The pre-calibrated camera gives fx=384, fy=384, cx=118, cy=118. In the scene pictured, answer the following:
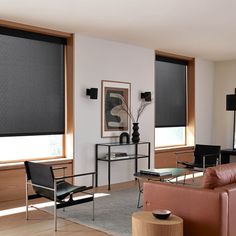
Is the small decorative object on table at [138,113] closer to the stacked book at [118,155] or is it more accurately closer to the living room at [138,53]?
the living room at [138,53]

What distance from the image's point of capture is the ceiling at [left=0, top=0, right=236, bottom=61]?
4.78 metres

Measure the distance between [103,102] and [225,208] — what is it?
12.9ft

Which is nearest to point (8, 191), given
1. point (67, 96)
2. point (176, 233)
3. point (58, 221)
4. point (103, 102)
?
point (58, 221)

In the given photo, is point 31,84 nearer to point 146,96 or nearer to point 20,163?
point 20,163

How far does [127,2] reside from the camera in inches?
185

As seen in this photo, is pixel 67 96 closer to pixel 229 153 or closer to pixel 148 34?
pixel 148 34

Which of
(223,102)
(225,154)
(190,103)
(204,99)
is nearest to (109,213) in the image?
(225,154)

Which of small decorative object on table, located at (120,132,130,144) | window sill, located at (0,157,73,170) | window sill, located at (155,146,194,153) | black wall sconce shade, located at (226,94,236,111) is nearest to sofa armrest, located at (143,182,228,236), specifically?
window sill, located at (0,157,73,170)

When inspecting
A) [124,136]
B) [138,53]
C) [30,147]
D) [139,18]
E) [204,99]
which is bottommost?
[30,147]

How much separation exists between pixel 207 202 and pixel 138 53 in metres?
4.69

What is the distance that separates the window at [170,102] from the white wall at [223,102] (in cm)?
101

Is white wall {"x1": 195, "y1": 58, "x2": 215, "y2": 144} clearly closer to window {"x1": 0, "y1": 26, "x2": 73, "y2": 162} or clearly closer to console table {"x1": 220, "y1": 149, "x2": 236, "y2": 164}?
console table {"x1": 220, "y1": 149, "x2": 236, "y2": 164}

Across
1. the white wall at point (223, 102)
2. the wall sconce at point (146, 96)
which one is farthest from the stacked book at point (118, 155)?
the white wall at point (223, 102)

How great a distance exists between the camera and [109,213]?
507 centimetres
